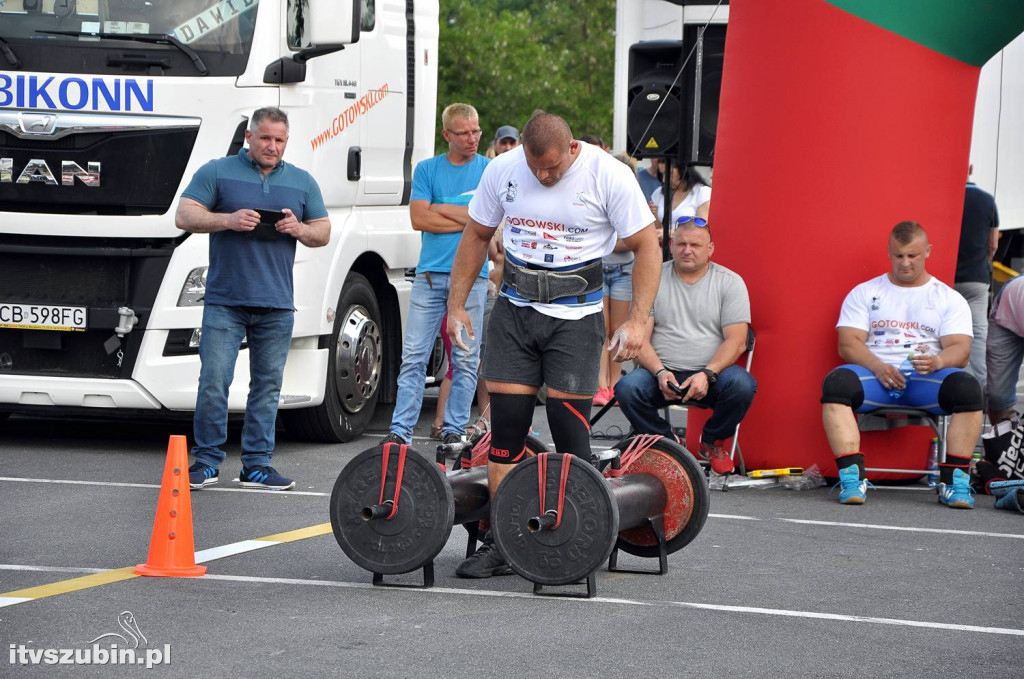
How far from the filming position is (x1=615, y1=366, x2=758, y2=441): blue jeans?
28.8 ft

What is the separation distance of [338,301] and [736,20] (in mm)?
2860

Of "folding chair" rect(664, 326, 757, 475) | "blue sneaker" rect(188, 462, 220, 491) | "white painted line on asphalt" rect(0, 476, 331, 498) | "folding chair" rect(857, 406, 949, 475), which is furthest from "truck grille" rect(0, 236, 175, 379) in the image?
"folding chair" rect(857, 406, 949, 475)

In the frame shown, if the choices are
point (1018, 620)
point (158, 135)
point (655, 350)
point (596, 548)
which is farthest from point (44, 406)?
point (1018, 620)

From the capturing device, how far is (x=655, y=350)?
9086 mm

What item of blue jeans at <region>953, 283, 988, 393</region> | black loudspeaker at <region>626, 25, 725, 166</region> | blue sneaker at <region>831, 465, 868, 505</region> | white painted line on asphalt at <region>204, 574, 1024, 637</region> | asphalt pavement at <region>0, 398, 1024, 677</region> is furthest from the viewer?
black loudspeaker at <region>626, 25, 725, 166</region>

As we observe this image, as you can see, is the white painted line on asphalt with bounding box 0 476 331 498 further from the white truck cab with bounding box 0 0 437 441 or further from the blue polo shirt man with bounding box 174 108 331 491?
the white truck cab with bounding box 0 0 437 441

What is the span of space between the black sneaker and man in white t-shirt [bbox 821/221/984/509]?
2735 mm

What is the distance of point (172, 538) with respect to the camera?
20.1 feet

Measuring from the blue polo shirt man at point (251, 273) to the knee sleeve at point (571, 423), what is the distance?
243 cm

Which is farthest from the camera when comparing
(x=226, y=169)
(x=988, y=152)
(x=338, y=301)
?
(x=988, y=152)

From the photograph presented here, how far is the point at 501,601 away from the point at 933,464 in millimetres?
4082

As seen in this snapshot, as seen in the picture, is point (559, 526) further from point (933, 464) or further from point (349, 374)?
point (349, 374)

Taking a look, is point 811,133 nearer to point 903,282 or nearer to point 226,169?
point 903,282

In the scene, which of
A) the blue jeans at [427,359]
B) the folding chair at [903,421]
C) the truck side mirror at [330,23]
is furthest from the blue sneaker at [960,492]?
the truck side mirror at [330,23]
